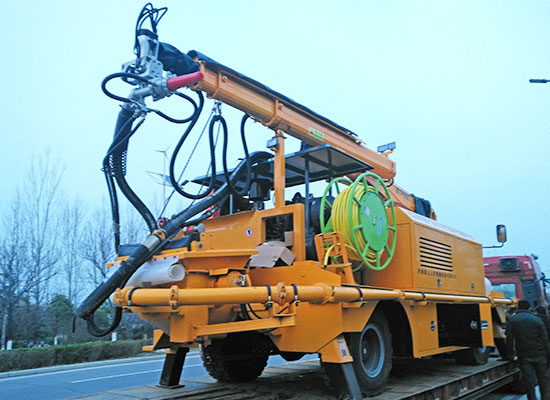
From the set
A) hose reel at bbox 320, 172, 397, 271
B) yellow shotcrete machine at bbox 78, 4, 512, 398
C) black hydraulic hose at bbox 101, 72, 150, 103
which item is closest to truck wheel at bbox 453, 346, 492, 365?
yellow shotcrete machine at bbox 78, 4, 512, 398

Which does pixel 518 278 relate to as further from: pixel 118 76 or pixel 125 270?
pixel 118 76

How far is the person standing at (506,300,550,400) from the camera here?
788 centimetres

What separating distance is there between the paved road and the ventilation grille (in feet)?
25.4

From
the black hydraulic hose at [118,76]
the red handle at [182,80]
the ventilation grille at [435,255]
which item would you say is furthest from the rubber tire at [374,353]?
the black hydraulic hose at [118,76]

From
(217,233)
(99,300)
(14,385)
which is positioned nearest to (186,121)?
(217,233)

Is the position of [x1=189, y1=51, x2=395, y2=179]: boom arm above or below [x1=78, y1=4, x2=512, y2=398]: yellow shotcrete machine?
above

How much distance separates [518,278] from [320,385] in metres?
9.65

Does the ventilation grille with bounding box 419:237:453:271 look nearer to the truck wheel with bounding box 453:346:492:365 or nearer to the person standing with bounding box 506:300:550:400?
the person standing with bounding box 506:300:550:400

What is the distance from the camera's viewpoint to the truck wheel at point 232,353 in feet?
22.3

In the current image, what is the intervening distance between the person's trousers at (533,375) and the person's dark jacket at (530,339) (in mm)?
93

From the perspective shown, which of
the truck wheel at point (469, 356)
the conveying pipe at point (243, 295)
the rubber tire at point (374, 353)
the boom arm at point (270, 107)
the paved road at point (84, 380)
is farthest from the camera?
the paved road at point (84, 380)

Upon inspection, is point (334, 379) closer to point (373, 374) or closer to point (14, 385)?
point (373, 374)

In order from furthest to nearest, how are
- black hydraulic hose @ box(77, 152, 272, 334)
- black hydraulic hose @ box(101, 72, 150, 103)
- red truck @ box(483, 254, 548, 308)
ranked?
red truck @ box(483, 254, 548, 308) → black hydraulic hose @ box(101, 72, 150, 103) → black hydraulic hose @ box(77, 152, 272, 334)

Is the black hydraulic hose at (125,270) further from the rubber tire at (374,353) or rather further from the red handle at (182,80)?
the rubber tire at (374,353)
